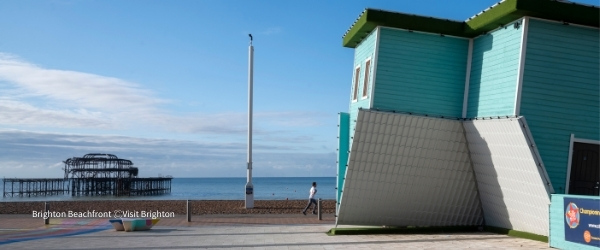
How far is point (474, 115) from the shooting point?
15.2 meters

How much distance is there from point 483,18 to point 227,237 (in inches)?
356

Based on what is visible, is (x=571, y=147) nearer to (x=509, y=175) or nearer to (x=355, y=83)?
(x=509, y=175)

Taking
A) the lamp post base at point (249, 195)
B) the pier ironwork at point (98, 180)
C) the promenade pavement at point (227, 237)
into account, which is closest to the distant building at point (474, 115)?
the promenade pavement at point (227, 237)

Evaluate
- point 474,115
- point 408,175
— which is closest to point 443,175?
point 408,175

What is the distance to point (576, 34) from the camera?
14.0 m

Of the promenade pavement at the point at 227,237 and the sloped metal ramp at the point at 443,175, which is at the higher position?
the sloped metal ramp at the point at 443,175

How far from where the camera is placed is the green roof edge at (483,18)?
1331 centimetres

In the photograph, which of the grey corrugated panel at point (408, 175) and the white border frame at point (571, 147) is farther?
the grey corrugated panel at point (408, 175)

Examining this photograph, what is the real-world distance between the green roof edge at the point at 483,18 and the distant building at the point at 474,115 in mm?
28

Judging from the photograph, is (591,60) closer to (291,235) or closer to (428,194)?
(428,194)

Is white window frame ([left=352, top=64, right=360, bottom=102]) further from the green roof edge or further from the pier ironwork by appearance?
the pier ironwork

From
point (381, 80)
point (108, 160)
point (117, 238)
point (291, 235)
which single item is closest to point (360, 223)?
point (291, 235)

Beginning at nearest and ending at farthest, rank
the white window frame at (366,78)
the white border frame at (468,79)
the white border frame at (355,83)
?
the white border frame at (468,79) → the white window frame at (366,78) → the white border frame at (355,83)

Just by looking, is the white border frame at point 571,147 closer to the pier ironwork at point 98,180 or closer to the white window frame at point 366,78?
the white window frame at point 366,78
